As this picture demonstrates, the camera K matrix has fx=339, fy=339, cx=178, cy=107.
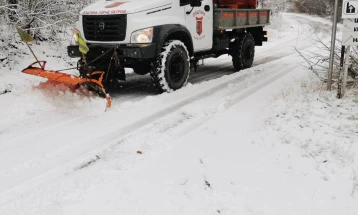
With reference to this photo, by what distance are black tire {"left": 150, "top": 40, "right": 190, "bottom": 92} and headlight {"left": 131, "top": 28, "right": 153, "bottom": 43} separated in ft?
1.30

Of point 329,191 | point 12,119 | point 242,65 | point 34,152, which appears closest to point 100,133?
point 34,152

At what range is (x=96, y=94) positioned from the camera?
18.7 ft

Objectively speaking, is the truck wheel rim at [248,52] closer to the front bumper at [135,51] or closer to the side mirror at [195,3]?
the side mirror at [195,3]

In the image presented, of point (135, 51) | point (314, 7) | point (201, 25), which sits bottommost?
point (135, 51)

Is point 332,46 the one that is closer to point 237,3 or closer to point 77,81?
point 77,81

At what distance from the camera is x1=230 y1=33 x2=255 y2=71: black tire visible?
9.50 meters

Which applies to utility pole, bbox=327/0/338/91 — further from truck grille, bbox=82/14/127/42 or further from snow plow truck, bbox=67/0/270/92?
truck grille, bbox=82/14/127/42

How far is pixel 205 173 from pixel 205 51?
531cm

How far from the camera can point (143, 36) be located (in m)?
6.15

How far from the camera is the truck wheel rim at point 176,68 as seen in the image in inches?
267

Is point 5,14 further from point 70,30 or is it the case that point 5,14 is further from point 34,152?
point 34,152

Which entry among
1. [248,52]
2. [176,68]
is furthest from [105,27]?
[248,52]

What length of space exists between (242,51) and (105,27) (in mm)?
4525

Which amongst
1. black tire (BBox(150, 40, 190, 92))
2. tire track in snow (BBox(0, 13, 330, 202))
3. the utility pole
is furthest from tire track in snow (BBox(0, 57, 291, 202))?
the utility pole
